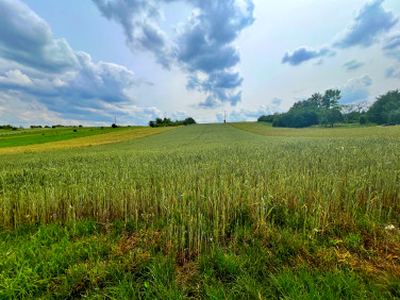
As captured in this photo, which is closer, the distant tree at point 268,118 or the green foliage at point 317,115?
the green foliage at point 317,115

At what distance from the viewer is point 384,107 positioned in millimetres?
77500

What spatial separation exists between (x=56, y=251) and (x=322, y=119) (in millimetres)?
111270

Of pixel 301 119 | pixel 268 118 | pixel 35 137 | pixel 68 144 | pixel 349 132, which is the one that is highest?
pixel 268 118

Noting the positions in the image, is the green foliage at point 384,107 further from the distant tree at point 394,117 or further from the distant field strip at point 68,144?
the distant field strip at point 68,144

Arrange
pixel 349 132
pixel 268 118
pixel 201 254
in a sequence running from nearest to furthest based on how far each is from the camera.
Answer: pixel 201 254, pixel 349 132, pixel 268 118

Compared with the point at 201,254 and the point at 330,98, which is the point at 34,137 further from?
the point at 330,98

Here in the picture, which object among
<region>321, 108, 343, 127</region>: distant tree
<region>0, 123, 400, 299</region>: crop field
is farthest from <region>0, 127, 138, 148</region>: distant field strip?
<region>321, 108, 343, 127</region>: distant tree

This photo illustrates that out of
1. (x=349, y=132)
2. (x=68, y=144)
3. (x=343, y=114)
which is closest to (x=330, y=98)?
(x=343, y=114)

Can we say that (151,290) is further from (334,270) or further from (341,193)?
(341,193)

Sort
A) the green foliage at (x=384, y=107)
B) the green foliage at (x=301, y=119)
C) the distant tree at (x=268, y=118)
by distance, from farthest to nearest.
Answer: the distant tree at (x=268, y=118) < the green foliage at (x=301, y=119) < the green foliage at (x=384, y=107)

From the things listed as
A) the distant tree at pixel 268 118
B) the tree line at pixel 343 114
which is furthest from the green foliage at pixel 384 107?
the distant tree at pixel 268 118

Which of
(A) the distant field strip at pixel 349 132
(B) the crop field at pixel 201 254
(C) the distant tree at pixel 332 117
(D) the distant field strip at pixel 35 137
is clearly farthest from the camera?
(C) the distant tree at pixel 332 117

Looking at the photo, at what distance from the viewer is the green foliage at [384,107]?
245ft

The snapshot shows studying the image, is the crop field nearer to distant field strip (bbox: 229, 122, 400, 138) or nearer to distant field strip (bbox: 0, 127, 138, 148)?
distant field strip (bbox: 229, 122, 400, 138)
